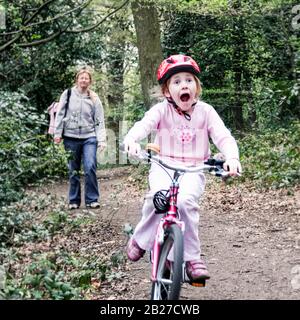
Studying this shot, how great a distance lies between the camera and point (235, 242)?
694cm

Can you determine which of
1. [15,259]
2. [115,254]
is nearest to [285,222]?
[115,254]

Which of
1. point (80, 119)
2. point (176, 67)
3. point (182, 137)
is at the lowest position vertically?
point (182, 137)

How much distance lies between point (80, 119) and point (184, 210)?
496cm

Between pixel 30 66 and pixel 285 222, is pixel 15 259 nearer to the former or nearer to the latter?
pixel 285 222

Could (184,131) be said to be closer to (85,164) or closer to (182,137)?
(182,137)

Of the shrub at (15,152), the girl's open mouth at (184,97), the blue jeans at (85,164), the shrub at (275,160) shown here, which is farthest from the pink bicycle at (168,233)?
the shrub at (275,160)

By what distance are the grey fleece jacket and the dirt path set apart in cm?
114

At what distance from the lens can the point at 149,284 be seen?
17.9 feet

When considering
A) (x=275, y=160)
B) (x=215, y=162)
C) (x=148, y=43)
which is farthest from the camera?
(x=148, y=43)

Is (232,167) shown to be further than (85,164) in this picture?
No

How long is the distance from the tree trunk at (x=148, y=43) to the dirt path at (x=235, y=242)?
2.65 m

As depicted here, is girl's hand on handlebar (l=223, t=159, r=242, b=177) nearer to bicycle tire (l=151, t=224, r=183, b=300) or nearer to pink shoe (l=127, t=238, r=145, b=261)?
bicycle tire (l=151, t=224, r=183, b=300)

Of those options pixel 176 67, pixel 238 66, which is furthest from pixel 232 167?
pixel 238 66

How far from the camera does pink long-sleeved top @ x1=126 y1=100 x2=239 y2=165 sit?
4730 millimetres
